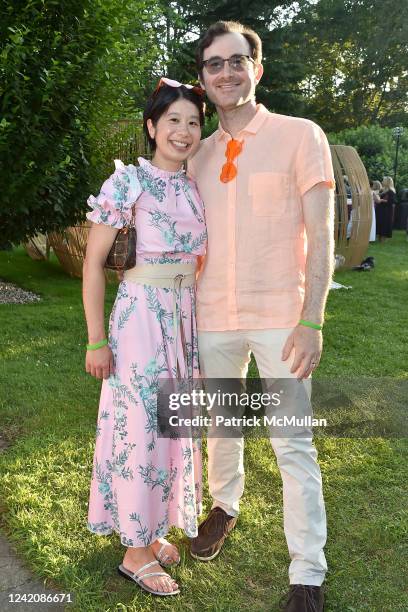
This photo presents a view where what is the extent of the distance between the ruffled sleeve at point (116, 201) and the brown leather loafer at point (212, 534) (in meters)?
1.40

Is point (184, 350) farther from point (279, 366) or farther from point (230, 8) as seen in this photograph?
point (230, 8)

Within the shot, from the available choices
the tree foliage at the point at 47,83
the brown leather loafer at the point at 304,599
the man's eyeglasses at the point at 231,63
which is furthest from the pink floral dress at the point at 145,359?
the tree foliage at the point at 47,83

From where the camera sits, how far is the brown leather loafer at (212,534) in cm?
254

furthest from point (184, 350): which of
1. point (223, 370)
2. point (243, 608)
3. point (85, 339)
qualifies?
point (85, 339)

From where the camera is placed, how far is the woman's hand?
2256mm

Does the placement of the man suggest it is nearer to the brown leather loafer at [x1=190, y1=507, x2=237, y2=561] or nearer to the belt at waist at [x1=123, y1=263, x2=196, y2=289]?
the belt at waist at [x1=123, y1=263, x2=196, y2=289]

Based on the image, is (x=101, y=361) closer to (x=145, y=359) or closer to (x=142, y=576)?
(x=145, y=359)

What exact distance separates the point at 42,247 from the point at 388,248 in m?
7.56

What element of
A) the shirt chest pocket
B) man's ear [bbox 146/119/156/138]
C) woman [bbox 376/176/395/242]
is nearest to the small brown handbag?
man's ear [bbox 146/119/156/138]

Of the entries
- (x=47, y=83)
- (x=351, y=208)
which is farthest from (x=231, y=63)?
(x=351, y=208)

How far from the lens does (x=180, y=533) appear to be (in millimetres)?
2740

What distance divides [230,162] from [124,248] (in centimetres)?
54

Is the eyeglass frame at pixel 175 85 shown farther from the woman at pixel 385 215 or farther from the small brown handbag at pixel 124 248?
the woman at pixel 385 215

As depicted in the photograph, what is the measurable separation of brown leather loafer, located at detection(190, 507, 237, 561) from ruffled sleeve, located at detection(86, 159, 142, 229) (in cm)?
140
